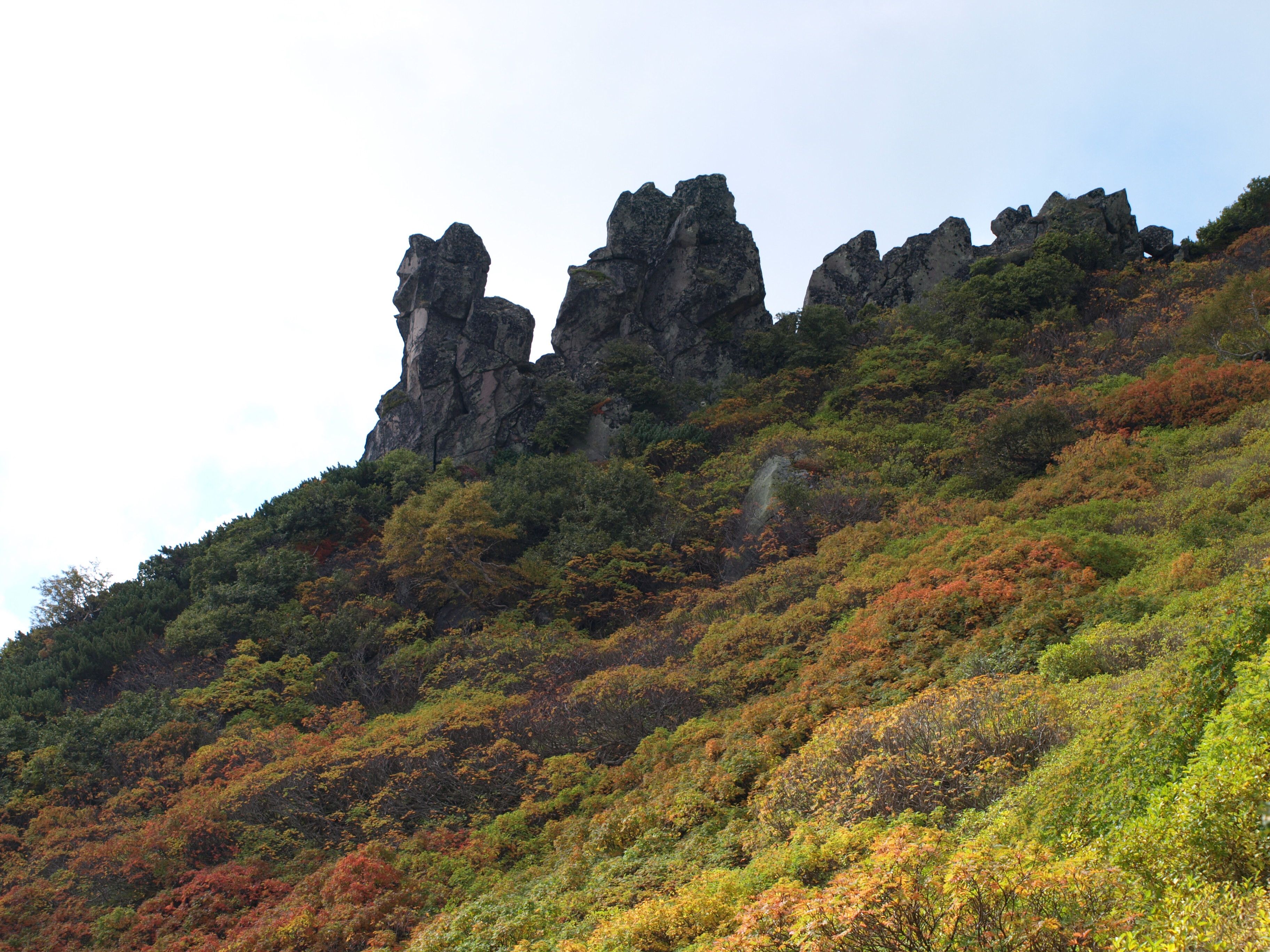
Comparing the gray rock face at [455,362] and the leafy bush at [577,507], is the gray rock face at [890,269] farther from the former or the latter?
the leafy bush at [577,507]

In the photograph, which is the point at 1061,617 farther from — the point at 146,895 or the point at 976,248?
the point at 976,248

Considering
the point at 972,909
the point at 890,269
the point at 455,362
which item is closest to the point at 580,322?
the point at 455,362

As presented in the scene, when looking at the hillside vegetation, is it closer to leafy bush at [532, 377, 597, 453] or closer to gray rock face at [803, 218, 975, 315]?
leafy bush at [532, 377, 597, 453]

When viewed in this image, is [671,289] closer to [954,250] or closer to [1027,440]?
[954,250]

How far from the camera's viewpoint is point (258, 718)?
619 inches

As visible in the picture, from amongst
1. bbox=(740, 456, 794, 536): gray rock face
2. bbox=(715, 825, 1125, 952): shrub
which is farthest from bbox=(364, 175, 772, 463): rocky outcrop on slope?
bbox=(715, 825, 1125, 952): shrub

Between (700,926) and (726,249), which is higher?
(726,249)

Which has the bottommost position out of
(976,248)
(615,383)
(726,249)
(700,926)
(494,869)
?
(494,869)

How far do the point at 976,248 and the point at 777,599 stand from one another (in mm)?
26514

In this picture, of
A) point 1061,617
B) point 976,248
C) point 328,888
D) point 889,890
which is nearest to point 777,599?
point 1061,617

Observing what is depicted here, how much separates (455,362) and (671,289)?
9.75 meters

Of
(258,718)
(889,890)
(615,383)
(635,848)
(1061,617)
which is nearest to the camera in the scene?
(889,890)

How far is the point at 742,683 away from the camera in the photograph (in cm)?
1126

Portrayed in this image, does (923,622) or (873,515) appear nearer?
(923,622)
